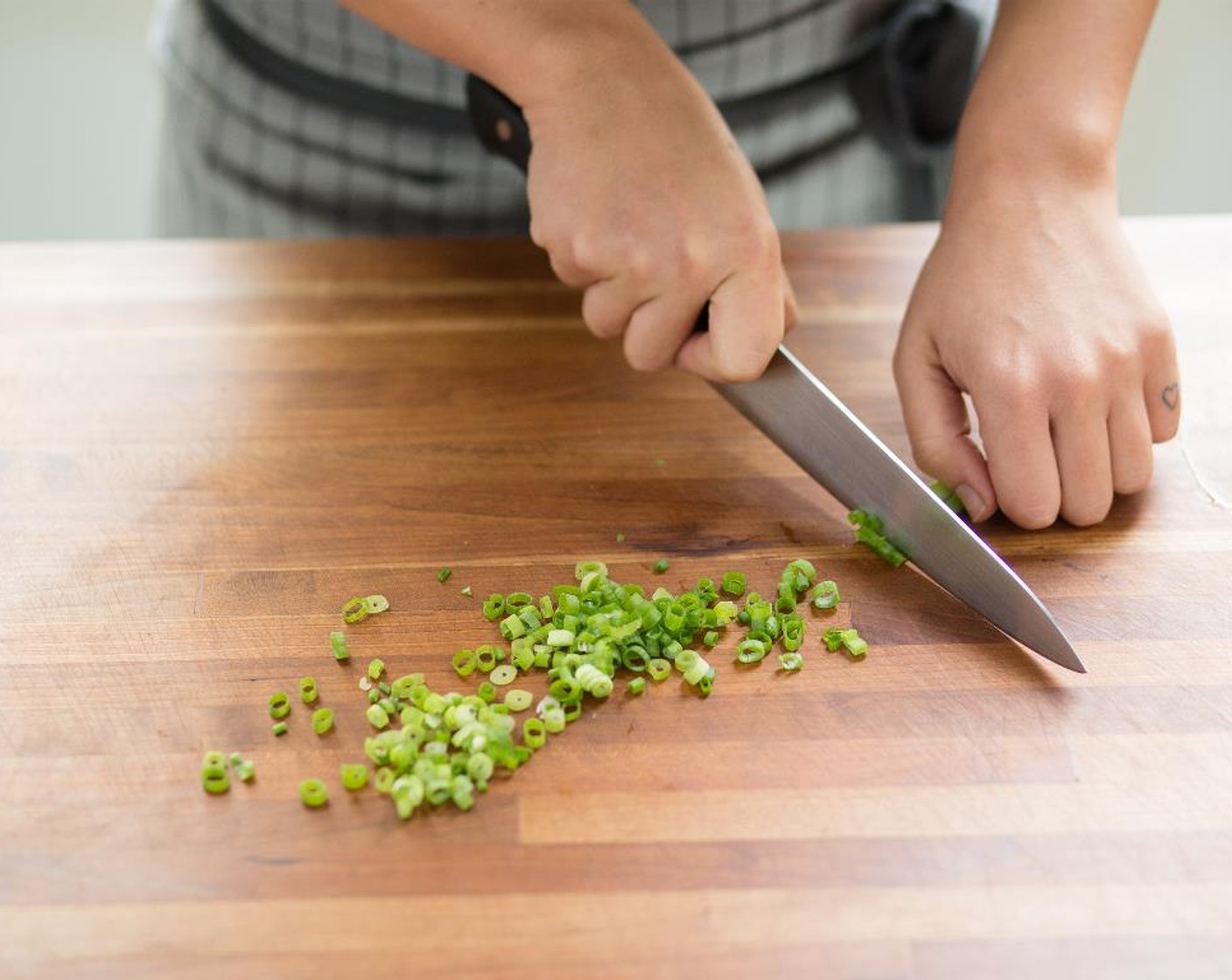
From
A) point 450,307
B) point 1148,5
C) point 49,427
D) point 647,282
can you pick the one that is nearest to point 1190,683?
point 647,282

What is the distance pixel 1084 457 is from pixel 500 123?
59 cm

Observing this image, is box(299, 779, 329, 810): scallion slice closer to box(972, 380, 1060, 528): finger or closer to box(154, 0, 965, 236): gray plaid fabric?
box(972, 380, 1060, 528): finger

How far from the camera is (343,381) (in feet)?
4.09

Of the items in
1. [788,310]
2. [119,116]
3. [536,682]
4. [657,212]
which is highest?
[657,212]

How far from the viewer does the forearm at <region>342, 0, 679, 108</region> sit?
1.09 m

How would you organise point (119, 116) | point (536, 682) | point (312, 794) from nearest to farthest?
point (312, 794) < point (536, 682) < point (119, 116)

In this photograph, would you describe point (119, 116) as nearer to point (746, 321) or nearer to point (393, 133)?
point (393, 133)

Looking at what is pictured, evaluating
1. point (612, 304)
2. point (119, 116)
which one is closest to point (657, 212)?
point (612, 304)

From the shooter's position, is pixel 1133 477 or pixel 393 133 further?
pixel 393 133

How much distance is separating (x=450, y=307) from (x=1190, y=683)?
79 cm

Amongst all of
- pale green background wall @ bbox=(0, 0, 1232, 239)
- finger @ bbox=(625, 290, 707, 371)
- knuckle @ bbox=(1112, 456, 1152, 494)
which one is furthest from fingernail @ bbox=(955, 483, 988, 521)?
pale green background wall @ bbox=(0, 0, 1232, 239)

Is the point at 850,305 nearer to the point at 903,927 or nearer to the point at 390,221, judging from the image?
the point at 390,221

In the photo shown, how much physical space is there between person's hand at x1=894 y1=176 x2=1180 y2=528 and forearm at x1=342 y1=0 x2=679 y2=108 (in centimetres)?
32

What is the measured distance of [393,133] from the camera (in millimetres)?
1408
